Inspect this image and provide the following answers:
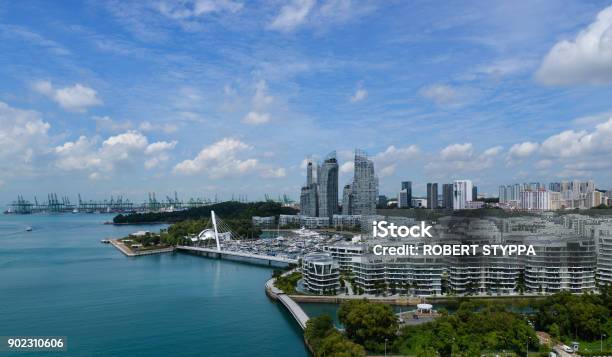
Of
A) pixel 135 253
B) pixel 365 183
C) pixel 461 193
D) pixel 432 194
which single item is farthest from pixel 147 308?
pixel 432 194

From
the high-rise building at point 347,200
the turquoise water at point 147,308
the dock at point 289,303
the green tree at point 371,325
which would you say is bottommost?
the turquoise water at point 147,308

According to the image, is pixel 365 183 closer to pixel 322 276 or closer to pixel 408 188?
pixel 408 188

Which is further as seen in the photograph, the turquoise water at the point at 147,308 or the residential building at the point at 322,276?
the residential building at the point at 322,276

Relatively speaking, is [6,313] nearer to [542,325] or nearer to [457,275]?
[457,275]

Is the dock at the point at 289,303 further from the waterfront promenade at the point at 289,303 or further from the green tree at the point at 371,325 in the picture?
the green tree at the point at 371,325

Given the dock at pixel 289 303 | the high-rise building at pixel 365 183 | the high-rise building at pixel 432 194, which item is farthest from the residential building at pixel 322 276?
the high-rise building at pixel 432 194

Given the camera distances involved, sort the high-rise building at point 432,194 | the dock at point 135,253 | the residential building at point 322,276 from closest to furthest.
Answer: the residential building at point 322,276 < the dock at point 135,253 < the high-rise building at point 432,194

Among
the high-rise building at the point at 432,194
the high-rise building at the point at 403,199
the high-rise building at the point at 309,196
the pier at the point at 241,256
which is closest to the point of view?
the pier at the point at 241,256
